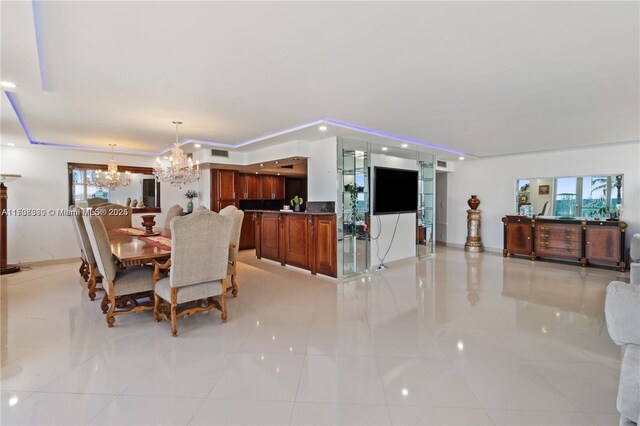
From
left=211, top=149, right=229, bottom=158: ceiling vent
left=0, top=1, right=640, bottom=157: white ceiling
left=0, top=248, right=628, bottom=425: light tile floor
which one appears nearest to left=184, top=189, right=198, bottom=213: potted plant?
left=211, top=149, right=229, bottom=158: ceiling vent

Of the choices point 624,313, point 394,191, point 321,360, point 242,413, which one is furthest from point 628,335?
point 394,191

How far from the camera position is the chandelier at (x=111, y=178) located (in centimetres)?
578

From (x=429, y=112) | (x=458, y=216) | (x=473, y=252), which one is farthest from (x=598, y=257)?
(x=429, y=112)

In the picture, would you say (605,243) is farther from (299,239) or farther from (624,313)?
(624,313)

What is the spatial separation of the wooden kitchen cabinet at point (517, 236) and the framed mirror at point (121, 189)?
26.0 ft

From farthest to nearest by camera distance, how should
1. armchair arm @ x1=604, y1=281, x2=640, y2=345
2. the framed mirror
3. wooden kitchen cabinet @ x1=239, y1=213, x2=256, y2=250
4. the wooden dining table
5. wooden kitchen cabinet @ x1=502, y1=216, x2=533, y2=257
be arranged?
wooden kitchen cabinet @ x1=239, y1=213, x2=256, y2=250, wooden kitchen cabinet @ x1=502, y1=216, x2=533, y2=257, the framed mirror, the wooden dining table, armchair arm @ x1=604, y1=281, x2=640, y2=345

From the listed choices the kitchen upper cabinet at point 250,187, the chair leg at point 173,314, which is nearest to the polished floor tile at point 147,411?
the chair leg at point 173,314

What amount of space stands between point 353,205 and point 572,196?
479 cm

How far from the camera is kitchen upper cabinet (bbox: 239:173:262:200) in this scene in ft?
24.5

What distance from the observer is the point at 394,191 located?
229 inches

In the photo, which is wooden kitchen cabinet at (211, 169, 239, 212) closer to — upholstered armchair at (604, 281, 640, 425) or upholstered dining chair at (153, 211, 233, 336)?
upholstered dining chair at (153, 211, 233, 336)

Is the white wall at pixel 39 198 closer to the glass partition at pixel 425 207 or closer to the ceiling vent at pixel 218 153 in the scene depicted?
the ceiling vent at pixel 218 153

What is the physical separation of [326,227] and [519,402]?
3.36 meters

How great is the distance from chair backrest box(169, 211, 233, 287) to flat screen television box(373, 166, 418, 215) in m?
3.11
